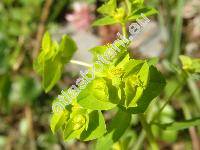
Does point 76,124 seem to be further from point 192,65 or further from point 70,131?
point 192,65

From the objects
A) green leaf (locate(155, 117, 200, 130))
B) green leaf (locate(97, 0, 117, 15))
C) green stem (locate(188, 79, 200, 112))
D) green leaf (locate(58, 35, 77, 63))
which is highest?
green leaf (locate(97, 0, 117, 15))

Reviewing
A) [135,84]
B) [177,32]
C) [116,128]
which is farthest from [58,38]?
[135,84]

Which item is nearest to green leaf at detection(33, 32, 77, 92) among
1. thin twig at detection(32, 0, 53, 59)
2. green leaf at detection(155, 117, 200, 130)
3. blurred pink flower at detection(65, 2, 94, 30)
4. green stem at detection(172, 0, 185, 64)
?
green leaf at detection(155, 117, 200, 130)

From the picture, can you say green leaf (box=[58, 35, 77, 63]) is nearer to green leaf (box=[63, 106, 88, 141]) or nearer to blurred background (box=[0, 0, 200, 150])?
green leaf (box=[63, 106, 88, 141])

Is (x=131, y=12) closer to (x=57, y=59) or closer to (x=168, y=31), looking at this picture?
(x=57, y=59)

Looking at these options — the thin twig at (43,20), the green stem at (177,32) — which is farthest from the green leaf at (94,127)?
the thin twig at (43,20)

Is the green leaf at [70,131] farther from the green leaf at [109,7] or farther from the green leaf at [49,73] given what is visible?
the green leaf at [109,7]

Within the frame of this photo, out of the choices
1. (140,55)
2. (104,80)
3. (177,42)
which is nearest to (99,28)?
(140,55)
